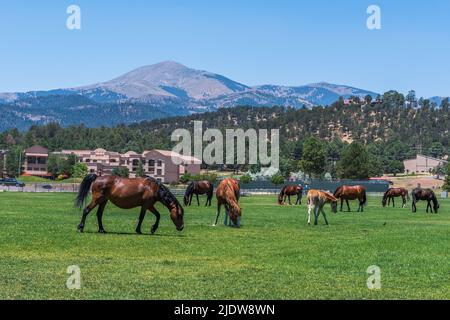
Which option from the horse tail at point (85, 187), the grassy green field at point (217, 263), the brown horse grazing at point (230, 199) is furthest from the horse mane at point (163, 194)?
the brown horse grazing at point (230, 199)

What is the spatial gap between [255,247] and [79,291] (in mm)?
9169

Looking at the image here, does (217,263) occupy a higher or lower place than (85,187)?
lower

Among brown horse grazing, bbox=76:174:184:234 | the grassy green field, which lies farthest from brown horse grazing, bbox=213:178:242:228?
brown horse grazing, bbox=76:174:184:234

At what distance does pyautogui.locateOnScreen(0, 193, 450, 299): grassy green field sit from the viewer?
42.1 ft

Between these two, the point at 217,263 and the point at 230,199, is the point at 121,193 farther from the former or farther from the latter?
the point at 217,263

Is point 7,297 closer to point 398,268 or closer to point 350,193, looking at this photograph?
point 398,268

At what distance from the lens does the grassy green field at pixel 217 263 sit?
42.1 ft

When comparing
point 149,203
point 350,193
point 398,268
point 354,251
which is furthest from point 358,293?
point 350,193

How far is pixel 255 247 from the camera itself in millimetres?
20969

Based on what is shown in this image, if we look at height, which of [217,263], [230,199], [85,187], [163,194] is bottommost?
[217,263]

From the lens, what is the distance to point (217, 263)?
16.9m

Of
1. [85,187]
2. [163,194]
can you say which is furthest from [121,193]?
[163,194]

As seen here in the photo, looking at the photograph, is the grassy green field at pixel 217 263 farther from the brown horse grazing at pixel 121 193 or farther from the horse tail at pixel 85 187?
the horse tail at pixel 85 187
